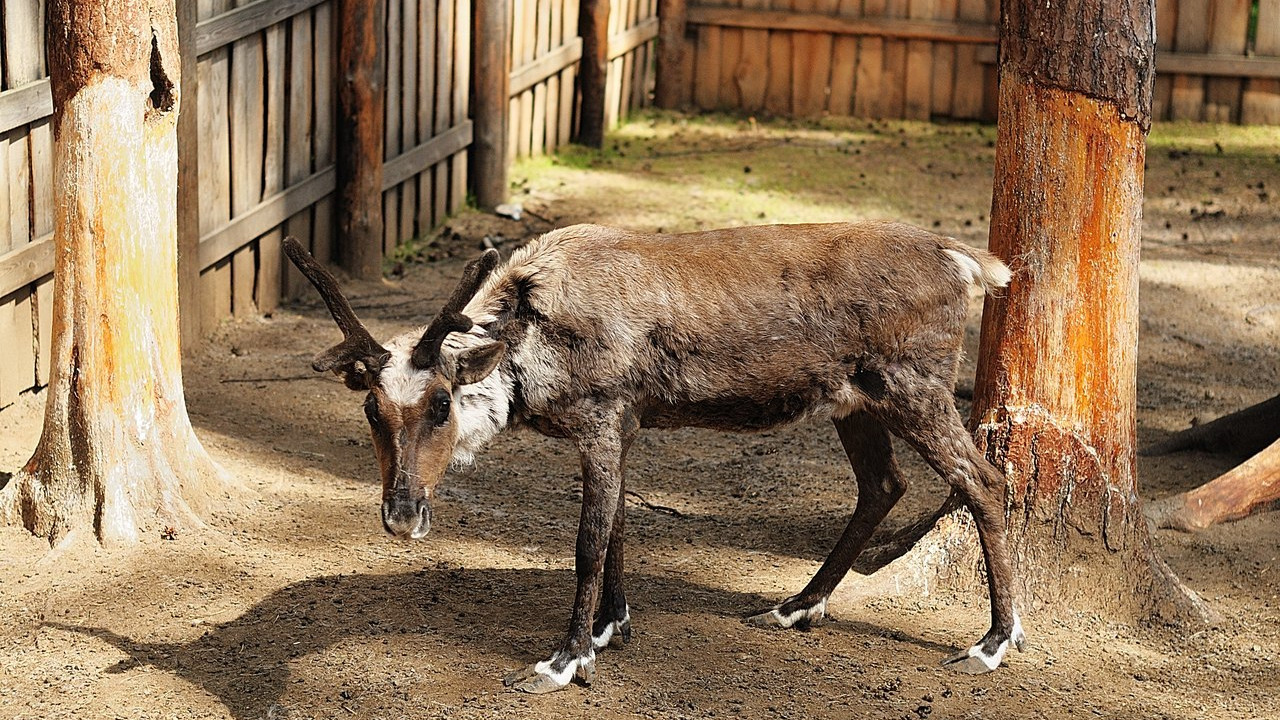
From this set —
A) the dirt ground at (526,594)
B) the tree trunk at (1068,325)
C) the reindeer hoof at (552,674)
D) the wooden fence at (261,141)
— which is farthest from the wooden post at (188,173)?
the tree trunk at (1068,325)

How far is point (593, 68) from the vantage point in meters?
13.1

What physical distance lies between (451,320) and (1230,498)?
3568 mm

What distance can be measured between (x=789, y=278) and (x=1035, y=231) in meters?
0.97

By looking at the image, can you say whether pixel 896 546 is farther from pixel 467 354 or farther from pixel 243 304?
pixel 243 304

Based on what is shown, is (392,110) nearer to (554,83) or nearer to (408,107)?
(408,107)

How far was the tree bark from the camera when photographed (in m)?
6.09

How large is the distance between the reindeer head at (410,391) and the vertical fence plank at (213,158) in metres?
3.61

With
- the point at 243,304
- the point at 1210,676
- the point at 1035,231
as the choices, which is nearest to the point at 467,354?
the point at 1035,231

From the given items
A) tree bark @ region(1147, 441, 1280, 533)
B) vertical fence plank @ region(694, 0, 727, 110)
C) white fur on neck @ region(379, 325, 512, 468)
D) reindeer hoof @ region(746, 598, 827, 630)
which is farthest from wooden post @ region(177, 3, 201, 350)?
vertical fence plank @ region(694, 0, 727, 110)

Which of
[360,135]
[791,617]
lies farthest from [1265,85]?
[791,617]

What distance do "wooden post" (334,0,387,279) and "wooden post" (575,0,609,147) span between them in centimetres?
380

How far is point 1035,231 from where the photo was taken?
5133mm

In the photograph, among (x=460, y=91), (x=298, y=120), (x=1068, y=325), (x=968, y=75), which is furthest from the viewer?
(x=968, y=75)

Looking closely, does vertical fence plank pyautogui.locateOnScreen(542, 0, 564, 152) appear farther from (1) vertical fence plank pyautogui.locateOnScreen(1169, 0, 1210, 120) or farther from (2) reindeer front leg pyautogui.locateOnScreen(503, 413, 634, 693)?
(2) reindeer front leg pyautogui.locateOnScreen(503, 413, 634, 693)
